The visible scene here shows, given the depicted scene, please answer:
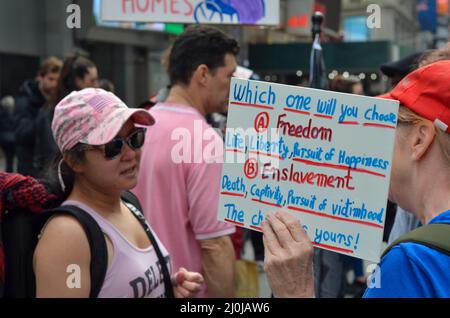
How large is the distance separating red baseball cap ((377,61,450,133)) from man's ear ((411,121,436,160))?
23 mm

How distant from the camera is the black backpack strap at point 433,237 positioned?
130 cm

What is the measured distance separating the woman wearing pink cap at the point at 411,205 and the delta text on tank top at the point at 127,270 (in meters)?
0.67

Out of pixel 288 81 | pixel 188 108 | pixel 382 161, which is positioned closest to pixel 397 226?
pixel 188 108

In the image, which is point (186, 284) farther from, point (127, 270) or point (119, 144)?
point (119, 144)

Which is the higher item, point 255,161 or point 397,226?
point 255,161

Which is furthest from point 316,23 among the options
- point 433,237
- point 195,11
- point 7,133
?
point 7,133

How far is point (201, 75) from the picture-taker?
3.00 m

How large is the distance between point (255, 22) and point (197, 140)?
843 mm

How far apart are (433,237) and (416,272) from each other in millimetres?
88

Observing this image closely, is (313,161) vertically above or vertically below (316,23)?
below

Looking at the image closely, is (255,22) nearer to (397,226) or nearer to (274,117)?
(397,226)

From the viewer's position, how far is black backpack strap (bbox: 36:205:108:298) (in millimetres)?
2006

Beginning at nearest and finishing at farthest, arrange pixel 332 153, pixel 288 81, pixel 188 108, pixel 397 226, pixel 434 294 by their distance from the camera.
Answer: pixel 434 294, pixel 332 153, pixel 397 226, pixel 188 108, pixel 288 81

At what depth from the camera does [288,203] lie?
1701 mm
